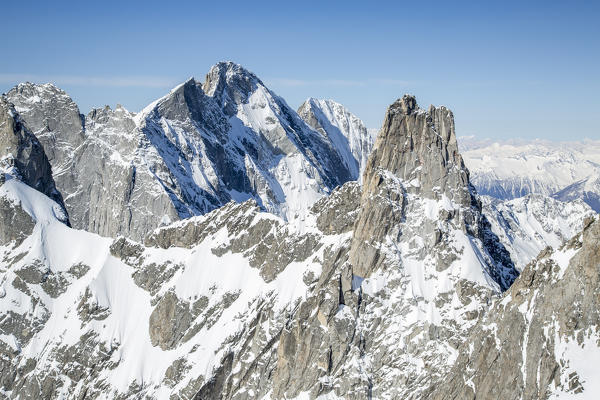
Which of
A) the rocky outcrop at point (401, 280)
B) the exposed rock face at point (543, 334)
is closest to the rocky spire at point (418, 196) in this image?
the rocky outcrop at point (401, 280)

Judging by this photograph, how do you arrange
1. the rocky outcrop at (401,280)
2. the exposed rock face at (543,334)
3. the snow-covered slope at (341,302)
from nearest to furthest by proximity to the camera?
the exposed rock face at (543,334) → the rocky outcrop at (401,280) → the snow-covered slope at (341,302)

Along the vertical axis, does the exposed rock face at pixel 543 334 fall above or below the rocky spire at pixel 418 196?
below

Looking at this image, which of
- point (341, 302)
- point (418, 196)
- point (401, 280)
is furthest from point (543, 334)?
point (418, 196)

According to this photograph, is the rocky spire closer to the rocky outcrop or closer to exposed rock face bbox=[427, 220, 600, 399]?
the rocky outcrop

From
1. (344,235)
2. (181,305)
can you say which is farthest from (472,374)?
(181,305)

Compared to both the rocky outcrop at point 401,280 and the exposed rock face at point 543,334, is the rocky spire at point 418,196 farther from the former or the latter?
the exposed rock face at point 543,334

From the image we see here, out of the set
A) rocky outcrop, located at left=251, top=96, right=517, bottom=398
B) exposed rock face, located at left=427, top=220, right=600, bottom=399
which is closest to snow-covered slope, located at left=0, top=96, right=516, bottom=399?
rocky outcrop, located at left=251, top=96, right=517, bottom=398

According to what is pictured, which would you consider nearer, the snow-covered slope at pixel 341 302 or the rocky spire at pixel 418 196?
the snow-covered slope at pixel 341 302

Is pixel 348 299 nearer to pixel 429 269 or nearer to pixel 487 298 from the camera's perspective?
pixel 429 269
